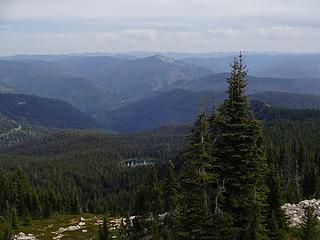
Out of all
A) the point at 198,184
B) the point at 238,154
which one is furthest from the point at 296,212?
the point at 198,184

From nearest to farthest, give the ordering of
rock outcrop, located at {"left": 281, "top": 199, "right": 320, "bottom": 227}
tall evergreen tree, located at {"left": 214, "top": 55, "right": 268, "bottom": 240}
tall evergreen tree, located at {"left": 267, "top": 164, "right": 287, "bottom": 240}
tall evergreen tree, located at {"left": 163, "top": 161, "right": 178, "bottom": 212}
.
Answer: tall evergreen tree, located at {"left": 214, "top": 55, "right": 268, "bottom": 240}, tall evergreen tree, located at {"left": 267, "top": 164, "right": 287, "bottom": 240}, rock outcrop, located at {"left": 281, "top": 199, "right": 320, "bottom": 227}, tall evergreen tree, located at {"left": 163, "top": 161, "right": 178, "bottom": 212}

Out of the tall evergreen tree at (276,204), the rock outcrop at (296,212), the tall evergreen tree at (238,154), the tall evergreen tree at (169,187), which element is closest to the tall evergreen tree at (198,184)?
the tall evergreen tree at (238,154)

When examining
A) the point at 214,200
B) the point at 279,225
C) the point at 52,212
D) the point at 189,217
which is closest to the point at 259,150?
the point at 214,200

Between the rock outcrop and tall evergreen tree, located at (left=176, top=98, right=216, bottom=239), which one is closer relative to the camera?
tall evergreen tree, located at (left=176, top=98, right=216, bottom=239)

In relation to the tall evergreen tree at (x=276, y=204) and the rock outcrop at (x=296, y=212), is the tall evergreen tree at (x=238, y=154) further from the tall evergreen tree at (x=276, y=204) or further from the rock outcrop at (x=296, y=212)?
the rock outcrop at (x=296, y=212)

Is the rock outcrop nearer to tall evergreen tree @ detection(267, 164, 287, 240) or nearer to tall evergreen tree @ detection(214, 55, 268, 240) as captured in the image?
tall evergreen tree @ detection(267, 164, 287, 240)

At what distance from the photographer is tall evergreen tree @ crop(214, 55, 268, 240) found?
92.5 ft

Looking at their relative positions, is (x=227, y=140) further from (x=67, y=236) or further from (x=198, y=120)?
(x=67, y=236)

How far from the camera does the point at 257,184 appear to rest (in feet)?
95.6

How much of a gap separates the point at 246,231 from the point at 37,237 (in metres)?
68.9

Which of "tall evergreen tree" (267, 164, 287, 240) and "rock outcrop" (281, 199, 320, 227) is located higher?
"tall evergreen tree" (267, 164, 287, 240)

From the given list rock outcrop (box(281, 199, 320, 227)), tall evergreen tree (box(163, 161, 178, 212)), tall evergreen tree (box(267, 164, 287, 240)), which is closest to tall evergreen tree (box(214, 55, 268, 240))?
tall evergreen tree (box(267, 164, 287, 240))

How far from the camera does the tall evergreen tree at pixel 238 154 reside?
92.5 ft

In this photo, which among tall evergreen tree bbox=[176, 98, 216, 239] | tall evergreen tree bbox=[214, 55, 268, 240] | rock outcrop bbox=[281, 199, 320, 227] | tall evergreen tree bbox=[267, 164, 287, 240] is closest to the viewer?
tall evergreen tree bbox=[176, 98, 216, 239]
